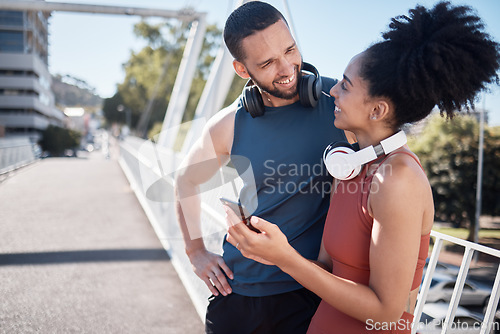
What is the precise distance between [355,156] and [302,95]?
1.71ft

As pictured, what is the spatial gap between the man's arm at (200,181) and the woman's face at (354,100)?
26.8 inches

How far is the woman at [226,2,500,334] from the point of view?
1215 mm

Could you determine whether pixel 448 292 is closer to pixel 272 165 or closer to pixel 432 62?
pixel 272 165

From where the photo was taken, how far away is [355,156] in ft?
4.58

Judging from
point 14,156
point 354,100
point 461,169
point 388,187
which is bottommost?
point 461,169

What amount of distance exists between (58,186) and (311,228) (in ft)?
39.4

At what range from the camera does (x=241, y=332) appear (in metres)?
1.88

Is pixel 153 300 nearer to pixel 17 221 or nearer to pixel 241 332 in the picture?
pixel 241 332

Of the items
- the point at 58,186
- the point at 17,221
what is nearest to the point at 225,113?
the point at 17,221

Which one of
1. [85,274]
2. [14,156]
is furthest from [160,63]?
[85,274]

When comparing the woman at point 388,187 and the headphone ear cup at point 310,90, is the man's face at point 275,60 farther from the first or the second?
the woman at point 388,187

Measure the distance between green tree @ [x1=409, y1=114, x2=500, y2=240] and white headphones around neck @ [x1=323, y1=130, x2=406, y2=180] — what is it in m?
34.5

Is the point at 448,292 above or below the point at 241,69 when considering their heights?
below

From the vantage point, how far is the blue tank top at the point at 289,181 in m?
1.82
